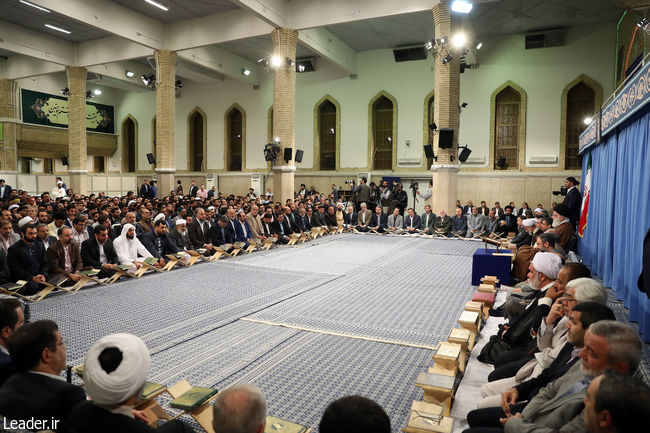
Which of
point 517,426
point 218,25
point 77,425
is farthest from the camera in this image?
point 218,25

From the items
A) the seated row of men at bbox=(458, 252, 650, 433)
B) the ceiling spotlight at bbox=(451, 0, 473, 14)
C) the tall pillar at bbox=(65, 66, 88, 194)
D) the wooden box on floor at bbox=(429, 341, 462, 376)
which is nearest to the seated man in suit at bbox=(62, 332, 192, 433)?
the seated row of men at bbox=(458, 252, 650, 433)

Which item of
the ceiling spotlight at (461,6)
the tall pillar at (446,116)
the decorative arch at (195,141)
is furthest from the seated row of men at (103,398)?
the decorative arch at (195,141)

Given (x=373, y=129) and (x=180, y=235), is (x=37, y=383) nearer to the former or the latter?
(x=180, y=235)

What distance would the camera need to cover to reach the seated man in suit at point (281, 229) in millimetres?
9294

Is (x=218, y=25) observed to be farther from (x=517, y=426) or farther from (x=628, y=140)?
(x=517, y=426)

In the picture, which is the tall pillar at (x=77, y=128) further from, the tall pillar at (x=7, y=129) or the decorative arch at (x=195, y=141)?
the decorative arch at (x=195, y=141)

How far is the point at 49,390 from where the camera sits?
1.65 meters

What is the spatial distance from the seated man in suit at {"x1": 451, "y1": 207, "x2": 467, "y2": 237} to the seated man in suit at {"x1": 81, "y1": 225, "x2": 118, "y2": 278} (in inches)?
320

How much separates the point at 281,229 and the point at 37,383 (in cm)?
787

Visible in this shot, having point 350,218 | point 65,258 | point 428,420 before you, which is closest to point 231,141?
point 350,218

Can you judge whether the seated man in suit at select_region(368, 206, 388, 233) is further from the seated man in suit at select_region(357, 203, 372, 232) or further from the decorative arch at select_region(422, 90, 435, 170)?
the decorative arch at select_region(422, 90, 435, 170)

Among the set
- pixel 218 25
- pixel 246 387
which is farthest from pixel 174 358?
pixel 218 25

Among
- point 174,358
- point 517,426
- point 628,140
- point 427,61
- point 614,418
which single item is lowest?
point 174,358

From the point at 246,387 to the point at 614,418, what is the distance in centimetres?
104
